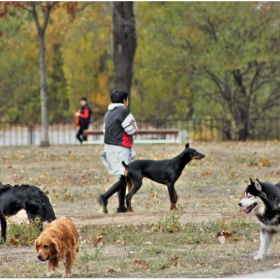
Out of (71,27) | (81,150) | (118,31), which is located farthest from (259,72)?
(71,27)

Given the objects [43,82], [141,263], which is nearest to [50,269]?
[141,263]

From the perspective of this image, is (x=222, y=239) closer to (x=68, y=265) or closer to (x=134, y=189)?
(x=68, y=265)

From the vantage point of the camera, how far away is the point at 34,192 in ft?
30.8

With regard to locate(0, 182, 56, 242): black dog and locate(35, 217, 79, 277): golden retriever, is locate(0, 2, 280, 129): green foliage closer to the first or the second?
locate(0, 182, 56, 242): black dog

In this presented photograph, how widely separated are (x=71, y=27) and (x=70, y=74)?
9.77 feet

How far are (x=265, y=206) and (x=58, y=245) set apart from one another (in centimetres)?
241

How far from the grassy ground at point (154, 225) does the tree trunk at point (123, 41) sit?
28.1ft

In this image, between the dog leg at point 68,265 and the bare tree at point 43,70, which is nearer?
the dog leg at point 68,265

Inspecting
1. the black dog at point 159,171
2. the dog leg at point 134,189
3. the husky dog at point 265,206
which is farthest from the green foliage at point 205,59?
the husky dog at point 265,206

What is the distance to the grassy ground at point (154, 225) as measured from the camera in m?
7.84

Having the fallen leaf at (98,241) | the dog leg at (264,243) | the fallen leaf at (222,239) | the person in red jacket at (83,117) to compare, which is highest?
the person in red jacket at (83,117)

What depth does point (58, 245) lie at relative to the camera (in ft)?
23.5

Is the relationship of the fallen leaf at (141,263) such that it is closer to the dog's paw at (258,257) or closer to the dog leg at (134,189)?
the dog's paw at (258,257)

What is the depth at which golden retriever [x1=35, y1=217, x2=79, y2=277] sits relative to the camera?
23.3 feet
